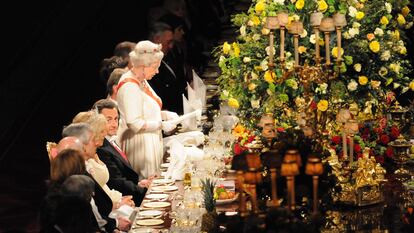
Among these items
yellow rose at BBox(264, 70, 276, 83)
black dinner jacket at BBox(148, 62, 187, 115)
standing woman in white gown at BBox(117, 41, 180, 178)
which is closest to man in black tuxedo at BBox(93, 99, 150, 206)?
standing woman in white gown at BBox(117, 41, 180, 178)

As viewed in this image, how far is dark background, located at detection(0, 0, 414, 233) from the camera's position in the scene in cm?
1109

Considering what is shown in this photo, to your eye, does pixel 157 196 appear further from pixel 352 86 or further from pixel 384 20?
pixel 384 20

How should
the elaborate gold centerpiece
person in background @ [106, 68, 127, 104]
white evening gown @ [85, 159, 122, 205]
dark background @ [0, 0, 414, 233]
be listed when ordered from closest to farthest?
the elaborate gold centerpiece
white evening gown @ [85, 159, 122, 205]
person in background @ [106, 68, 127, 104]
dark background @ [0, 0, 414, 233]

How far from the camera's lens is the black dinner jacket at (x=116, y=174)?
7.25 m

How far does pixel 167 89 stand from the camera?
10.6 m

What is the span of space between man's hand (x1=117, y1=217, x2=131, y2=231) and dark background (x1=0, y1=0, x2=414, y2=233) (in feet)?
13.7

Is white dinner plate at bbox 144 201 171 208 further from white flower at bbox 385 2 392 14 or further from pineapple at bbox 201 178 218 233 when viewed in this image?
white flower at bbox 385 2 392 14

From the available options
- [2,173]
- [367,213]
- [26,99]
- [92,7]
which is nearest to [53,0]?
[92,7]

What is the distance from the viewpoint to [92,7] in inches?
478

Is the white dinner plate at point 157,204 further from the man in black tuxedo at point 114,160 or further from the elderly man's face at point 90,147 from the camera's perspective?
the man in black tuxedo at point 114,160

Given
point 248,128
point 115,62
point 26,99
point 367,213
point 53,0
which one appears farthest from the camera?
point 53,0

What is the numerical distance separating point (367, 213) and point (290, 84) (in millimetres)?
1291

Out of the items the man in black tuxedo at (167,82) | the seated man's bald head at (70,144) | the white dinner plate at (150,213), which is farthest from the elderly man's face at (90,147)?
the man in black tuxedo at (167,82)

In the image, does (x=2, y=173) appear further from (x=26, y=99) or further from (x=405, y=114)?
(x=405, y=114)
